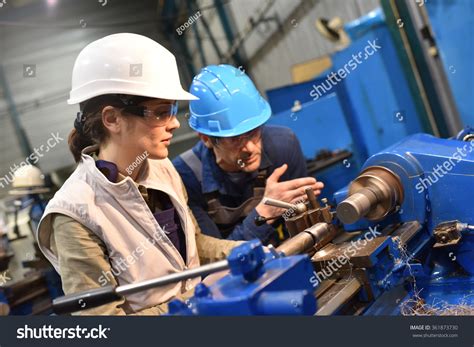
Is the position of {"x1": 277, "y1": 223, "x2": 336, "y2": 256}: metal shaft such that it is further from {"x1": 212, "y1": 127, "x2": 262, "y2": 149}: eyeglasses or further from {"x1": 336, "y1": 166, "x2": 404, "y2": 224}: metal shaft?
{"x1": 212, "y1": 127, "x2": 262, "y2": 149}: eyeglasses

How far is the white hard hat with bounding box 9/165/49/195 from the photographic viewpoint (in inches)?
97.6

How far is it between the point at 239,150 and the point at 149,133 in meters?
0.47

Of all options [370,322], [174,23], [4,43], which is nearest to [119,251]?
[370,322]

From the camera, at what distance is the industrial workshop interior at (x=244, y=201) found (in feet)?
3.13

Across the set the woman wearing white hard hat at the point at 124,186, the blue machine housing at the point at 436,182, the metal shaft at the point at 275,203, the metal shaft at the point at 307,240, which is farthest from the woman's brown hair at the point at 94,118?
the blue machine housing at the point at 436,182

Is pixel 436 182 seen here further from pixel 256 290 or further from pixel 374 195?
pixel 256 290

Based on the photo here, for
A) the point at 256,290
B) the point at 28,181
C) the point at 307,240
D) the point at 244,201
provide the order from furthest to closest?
the point at 28,181, the point at 244,201, the point at 307,240, the point at 256,290

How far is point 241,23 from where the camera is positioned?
295 cm

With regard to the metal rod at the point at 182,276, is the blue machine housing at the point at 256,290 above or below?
below

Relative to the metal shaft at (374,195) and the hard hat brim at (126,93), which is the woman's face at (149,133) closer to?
the hard hat brim at (126,93)

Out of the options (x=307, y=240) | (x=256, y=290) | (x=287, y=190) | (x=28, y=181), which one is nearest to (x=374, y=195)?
(x=307, y=240)

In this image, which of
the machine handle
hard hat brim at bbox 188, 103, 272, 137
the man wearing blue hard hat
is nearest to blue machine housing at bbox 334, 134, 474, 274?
the man wearing blue hard hat

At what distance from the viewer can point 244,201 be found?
65.9 inches

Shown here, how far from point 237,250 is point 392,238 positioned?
0.45 meters
